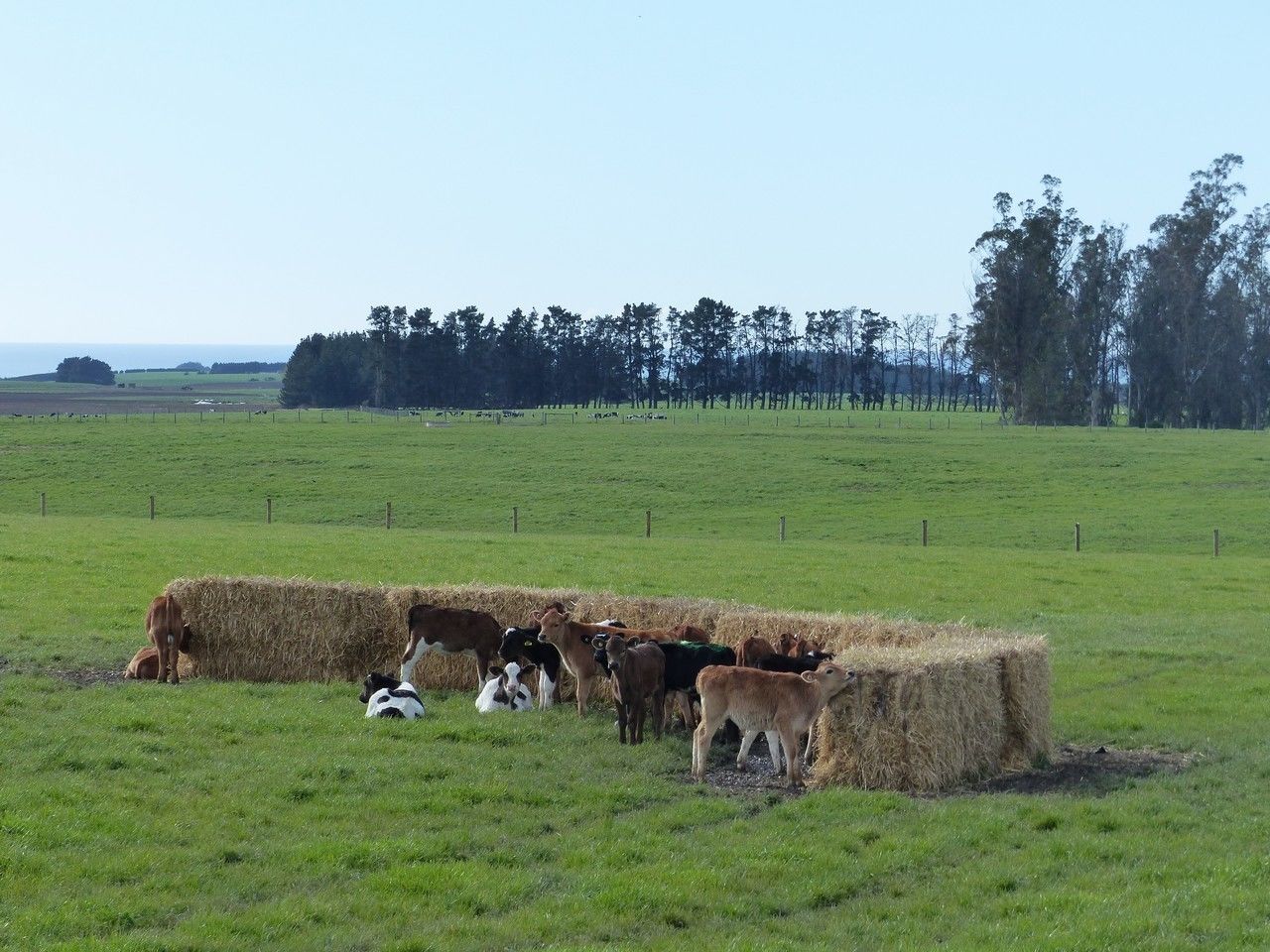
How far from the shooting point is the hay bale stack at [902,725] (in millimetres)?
13250

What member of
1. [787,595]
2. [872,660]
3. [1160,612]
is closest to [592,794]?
[872,660]

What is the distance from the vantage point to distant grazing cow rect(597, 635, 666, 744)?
14.9m

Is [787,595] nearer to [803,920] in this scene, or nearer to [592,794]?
[592,794]

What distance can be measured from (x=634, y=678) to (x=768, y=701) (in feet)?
6.22

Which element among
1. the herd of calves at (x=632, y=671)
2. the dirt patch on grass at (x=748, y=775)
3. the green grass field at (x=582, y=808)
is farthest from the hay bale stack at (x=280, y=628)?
the dirt patch on grass at (x=748, y=775)

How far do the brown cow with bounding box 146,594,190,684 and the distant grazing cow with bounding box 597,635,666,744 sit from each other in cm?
672

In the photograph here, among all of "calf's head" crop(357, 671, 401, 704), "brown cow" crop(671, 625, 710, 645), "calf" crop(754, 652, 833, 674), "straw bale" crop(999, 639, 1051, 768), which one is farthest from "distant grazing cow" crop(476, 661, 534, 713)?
"straw bale" crop(999, 639, 1051, 768)

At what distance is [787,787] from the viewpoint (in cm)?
1337

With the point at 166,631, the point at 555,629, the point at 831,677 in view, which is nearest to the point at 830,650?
the point at 555,629

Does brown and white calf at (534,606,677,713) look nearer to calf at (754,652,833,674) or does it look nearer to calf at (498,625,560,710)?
calf at (498,625,560,710)

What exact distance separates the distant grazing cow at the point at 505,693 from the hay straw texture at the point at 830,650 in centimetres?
107

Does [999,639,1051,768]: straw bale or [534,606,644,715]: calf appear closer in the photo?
[999,639,1051,768]: straw bale

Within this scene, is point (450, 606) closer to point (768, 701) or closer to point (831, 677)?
point (768, 701)

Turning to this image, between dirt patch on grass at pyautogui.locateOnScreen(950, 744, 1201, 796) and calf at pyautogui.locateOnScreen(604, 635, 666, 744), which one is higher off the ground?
calf at pyautogui.locateOnScreen(604, 635, 666, 744)
